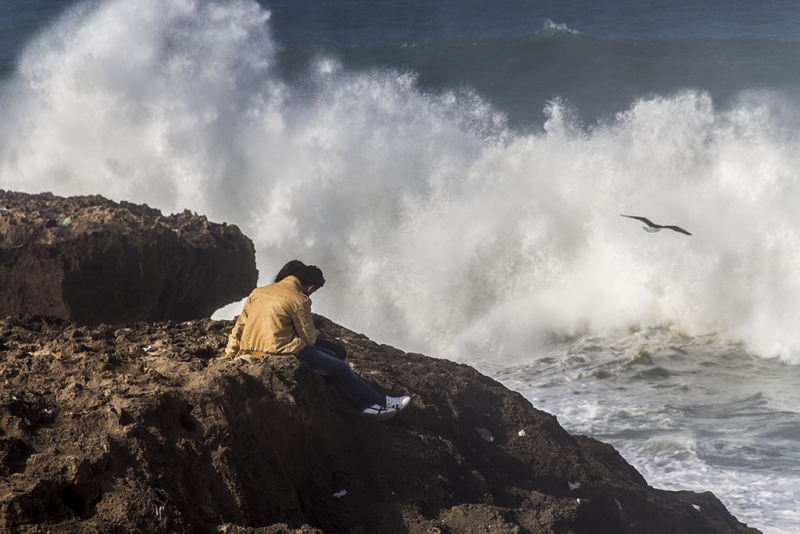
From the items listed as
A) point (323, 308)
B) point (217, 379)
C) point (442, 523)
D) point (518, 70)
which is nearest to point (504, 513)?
point (442, 523)

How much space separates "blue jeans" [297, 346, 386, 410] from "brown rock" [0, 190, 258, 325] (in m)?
2.61

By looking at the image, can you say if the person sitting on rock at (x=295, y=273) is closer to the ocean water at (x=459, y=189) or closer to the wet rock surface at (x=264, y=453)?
the wet rock surface at (x=264, y=453)

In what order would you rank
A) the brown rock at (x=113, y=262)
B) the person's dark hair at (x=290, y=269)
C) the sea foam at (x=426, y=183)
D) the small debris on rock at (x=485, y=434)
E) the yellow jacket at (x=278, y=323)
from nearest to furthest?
the yellow jacket at (x=278, y=323)
the person's dark hair at (x=290, y=269)
the small debris on rock at (x=485, y=434)
the brown rock at (x=113, y=262)
the sea foam at (x=426, y=183)

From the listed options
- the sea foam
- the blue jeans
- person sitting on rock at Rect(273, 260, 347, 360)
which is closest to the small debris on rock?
the blue jeans

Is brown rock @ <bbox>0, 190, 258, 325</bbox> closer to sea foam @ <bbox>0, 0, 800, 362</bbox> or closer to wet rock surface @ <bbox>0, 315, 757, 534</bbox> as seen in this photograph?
wet rock surface @ <bbox>0, 315, 757, 534</bbox>

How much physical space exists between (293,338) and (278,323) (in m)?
0.12

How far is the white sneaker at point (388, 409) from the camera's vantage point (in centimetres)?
423

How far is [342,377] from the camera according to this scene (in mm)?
→ 4293

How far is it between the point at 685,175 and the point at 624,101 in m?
5.90

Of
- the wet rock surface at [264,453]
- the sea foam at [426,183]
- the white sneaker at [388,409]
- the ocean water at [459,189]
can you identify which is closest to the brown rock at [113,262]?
the wet rock surface at [264,453]

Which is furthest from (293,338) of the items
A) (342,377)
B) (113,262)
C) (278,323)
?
(113,262)

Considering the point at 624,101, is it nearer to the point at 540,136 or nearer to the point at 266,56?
the point at 540,136

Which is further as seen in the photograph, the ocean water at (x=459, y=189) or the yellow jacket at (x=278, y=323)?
the ocean water at (x=459, y=189)

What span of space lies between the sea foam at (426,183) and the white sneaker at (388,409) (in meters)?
7.03
